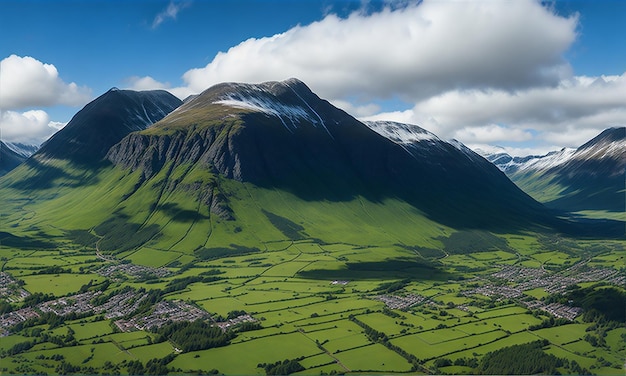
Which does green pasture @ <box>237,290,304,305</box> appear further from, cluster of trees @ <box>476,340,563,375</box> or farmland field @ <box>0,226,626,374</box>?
cluster of trees @ <box>476,340,563,375</box>

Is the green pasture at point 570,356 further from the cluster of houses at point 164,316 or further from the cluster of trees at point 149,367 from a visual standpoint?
the cluster of houses at point 164,316

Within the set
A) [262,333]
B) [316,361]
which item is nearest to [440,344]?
[316,361]

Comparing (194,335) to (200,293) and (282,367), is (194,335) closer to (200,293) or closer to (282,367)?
(282,367)

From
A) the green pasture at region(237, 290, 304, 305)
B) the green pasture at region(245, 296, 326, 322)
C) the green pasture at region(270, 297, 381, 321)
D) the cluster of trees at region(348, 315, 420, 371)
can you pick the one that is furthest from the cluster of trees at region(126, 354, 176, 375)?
the cluster of trees at region(348, 315, 420, 371)

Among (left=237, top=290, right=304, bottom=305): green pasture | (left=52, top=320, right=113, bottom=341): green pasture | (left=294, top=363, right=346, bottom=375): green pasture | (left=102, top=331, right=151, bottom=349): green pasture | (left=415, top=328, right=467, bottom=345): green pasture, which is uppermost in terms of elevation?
(left=237, top=290, right=304, bottom=305): green pasture

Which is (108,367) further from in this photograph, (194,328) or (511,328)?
(511,328)
